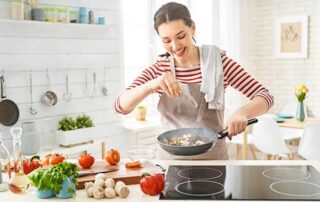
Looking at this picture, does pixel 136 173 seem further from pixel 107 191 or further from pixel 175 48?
pixel 175 48

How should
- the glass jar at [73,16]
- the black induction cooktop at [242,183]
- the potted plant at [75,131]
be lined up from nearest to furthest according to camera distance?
1. the black induction cooktop at [242,183]
2. the potted plant at [75,131]
3. the glass jar at [73,16]

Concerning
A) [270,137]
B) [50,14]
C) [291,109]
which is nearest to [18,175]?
[50,14]

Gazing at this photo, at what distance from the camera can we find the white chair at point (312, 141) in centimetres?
379

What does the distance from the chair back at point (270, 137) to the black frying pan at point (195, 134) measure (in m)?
2.28

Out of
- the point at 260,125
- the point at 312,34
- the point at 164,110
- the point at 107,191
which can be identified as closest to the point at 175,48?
the point at 164,110

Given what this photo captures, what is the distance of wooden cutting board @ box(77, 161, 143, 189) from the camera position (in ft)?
5.75

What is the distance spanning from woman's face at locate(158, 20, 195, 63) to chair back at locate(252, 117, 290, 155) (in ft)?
7.68

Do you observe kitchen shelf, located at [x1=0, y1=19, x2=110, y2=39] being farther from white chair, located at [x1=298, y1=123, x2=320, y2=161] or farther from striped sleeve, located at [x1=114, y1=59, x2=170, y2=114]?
white chair, located at [x1=298, y1=123, x2=320, y2=161]

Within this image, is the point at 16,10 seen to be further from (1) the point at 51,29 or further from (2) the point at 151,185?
(2) the point at 151,185

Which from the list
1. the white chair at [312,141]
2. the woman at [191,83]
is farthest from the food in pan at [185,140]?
the white chair at [312,141]

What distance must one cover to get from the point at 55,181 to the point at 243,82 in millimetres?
1119

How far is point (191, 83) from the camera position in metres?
2.31

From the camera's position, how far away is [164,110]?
233cm

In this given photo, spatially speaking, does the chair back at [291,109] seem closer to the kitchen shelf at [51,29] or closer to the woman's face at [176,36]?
the kitchen shelf at [51,29]
